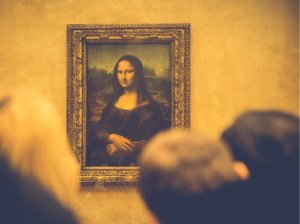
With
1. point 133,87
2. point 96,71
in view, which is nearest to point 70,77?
point 96,71

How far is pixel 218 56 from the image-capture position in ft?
20.8

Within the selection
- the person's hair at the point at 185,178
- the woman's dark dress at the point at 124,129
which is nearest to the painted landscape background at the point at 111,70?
the woman's dark dress at the point at 124,129

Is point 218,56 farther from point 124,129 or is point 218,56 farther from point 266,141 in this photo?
point 266,141

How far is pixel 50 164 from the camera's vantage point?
6.98 feet

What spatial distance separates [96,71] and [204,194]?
4711 mm

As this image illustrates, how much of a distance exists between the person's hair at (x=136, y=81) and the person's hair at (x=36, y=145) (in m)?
4.14

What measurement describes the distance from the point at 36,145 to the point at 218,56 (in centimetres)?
448

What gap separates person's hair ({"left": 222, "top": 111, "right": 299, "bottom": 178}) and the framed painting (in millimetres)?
4077

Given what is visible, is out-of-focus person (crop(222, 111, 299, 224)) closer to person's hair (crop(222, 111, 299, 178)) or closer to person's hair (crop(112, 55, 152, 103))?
person's hair (crop(222, 111, 299, 178))

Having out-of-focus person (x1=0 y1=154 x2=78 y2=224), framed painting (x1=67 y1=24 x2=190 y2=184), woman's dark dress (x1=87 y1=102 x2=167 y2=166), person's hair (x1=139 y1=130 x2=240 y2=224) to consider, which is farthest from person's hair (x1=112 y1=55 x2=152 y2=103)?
person's hair (x1=139 y1=130 x2=240 y2=224)

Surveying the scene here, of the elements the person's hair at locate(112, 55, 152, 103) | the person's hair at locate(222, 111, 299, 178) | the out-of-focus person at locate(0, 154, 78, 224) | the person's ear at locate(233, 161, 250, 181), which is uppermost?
the person's hair at locate(112, 55, 152, 103)

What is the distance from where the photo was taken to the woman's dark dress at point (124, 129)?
6.29 metres

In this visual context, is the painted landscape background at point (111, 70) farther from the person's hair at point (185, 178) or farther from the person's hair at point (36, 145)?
the person's hair at point (185, 178)

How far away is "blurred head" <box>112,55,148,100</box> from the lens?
6336 mm
